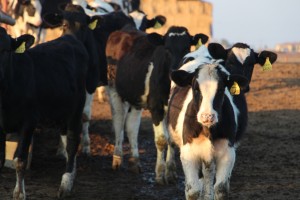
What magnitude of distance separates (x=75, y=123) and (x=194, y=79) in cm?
234

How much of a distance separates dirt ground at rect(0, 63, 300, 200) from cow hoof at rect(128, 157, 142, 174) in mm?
82

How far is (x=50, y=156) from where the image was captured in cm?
1112

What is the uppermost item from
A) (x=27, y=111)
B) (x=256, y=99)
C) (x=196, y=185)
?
(x=27, y=111)

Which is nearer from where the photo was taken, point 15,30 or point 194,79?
point 194,79

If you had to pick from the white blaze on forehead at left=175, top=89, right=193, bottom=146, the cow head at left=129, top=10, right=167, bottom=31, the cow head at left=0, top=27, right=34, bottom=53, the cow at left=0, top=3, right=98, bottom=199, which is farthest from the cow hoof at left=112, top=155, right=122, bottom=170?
the cow head at left=129, top=10, right=167, bottom=31

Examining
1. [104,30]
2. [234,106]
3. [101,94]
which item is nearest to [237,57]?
[234,106]

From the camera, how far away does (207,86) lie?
23.5ft

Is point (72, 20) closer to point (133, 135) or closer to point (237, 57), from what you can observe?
point (133, 135)

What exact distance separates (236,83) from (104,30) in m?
5.74

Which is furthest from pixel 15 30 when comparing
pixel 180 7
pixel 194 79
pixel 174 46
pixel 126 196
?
pixel 180 7

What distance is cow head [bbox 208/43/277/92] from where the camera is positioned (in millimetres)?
8914

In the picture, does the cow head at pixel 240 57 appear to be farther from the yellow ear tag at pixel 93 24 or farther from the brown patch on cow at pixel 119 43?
the yellow ear tag at pixel 93 24

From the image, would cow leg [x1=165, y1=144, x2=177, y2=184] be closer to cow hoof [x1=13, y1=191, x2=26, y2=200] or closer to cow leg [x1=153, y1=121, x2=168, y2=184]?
cow leg [x1=153, y1=121, x2=168, y2=184]

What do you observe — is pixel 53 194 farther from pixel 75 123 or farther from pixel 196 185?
pixel 196 185
